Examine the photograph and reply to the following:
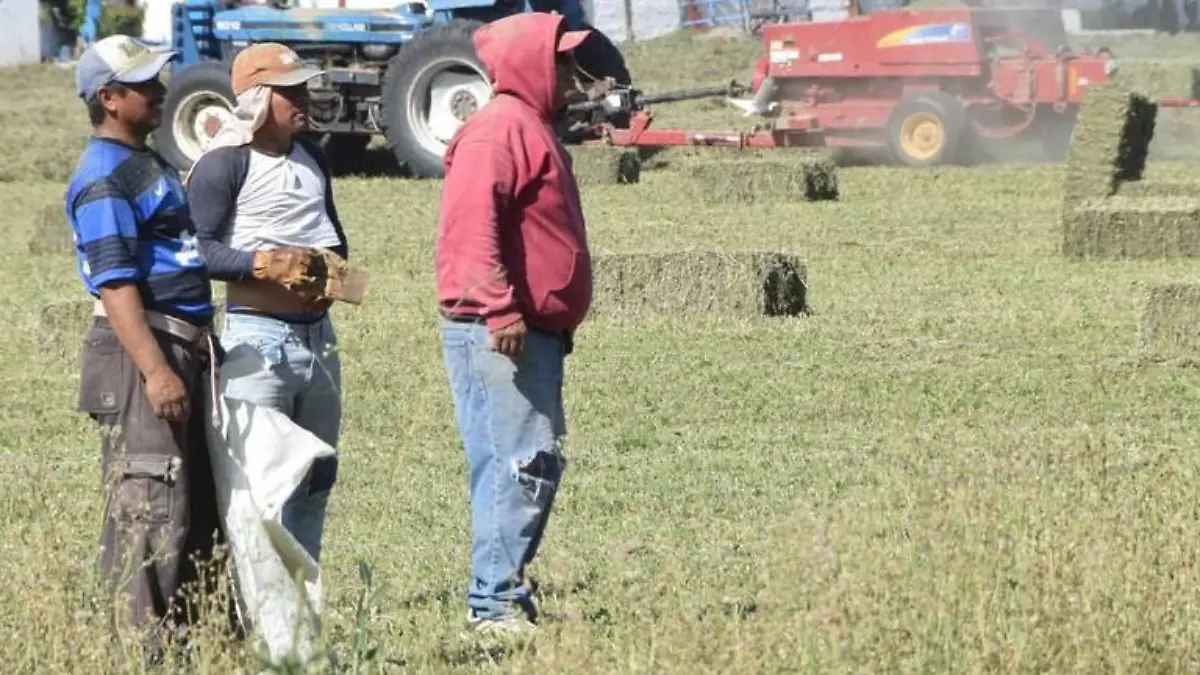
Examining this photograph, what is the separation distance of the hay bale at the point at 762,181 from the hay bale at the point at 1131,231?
4.21m

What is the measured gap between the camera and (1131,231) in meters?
14.7

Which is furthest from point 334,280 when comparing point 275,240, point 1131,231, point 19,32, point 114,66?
point 19,32

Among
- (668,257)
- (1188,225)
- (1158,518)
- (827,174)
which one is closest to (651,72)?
(827,174)

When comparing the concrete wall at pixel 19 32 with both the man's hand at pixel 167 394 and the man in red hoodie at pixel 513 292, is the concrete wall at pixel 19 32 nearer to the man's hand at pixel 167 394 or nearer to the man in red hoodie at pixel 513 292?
the man in red hoodie at pixel 513 292

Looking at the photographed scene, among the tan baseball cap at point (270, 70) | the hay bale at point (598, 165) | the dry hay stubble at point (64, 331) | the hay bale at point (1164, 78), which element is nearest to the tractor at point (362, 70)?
the hay bale at point (598, 165)

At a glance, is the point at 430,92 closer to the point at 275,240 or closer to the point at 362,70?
the point at 362,70

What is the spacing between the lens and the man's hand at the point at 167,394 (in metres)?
5.26

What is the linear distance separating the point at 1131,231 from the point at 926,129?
8.19 m

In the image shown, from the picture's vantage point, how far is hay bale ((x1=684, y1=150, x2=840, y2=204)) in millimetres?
18656

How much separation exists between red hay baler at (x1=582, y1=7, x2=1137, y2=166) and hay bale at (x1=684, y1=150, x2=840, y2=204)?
3.66 m

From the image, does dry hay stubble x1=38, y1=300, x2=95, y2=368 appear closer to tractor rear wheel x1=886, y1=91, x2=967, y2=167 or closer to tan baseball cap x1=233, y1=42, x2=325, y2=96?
tan baseball cap x1=233, y1=42, x2=325, y2=96

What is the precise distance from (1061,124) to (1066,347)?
12.7 metres

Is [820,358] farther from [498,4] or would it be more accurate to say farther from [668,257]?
[498,4]

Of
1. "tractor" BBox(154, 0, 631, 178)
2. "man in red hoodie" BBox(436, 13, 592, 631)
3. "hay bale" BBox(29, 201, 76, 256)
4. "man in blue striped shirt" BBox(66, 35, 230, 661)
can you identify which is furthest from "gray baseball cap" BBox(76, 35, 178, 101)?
"tractor" BBox(154, 0, 631, 178)
